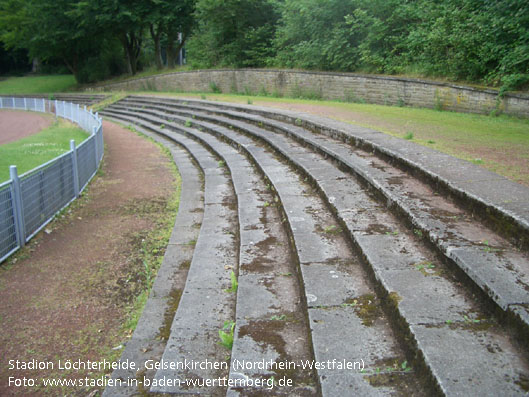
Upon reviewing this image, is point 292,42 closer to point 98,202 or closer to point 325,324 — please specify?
point 98,202

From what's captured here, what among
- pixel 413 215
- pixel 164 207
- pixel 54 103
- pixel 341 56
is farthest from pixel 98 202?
pixel 54 103

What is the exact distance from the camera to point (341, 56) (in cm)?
1828

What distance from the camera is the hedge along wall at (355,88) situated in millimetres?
11945

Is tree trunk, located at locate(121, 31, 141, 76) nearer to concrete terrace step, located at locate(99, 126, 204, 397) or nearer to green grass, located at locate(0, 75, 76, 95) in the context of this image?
green grass, located at locate(0, 75, 76, 95)

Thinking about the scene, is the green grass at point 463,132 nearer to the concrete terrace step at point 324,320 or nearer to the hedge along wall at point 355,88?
the hedge along wall at point 355,88

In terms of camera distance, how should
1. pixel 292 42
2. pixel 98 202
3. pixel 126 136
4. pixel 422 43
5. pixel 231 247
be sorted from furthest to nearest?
pixel 292 42 → pixel 126 136 → pixel 422 43 → pixel 98 202 → pixel 231 247

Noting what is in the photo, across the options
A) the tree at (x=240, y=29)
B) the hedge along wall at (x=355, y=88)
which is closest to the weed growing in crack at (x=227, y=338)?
the hedge along wall at (x=355, y=88)

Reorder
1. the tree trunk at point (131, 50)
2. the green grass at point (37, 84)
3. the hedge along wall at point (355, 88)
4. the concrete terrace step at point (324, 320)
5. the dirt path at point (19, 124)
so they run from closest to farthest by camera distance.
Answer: the concrete terrace step at point (324, 320), the hedge along wall at point (355, 88), the dirt path at point (19, 124), the tree trunk at point (131, 50), the green grass at point (37, 84)

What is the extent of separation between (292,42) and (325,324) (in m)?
21.1

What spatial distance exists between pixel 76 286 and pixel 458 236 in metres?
3.83

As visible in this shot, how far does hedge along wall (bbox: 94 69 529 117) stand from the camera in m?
11.9

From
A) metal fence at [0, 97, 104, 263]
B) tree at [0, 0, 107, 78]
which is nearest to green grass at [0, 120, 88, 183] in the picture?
metal fence at [0, 97, 104, 263]

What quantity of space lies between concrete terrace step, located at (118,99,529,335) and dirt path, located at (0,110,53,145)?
16068 millimetres

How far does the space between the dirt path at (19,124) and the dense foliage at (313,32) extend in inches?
382
